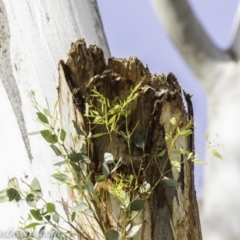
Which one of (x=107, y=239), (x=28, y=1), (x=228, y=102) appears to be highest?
(x=28, y=1)

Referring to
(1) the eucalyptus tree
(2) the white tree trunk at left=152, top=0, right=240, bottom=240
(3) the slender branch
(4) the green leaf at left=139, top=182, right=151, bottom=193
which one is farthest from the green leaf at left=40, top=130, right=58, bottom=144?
(3) the slender branch

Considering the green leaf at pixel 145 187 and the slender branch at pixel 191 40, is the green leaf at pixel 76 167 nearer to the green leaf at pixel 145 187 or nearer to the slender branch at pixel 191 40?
the green leaf at pixel 145 187

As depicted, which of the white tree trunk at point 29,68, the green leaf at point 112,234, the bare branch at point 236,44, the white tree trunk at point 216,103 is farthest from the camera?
the bare branch at point 236,44

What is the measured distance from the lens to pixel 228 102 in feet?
6.41

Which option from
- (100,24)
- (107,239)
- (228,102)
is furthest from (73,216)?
(228,102)

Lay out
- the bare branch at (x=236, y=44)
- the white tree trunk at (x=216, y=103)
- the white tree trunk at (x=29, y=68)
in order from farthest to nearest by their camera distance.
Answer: the bare branch at (x=236, y=44) → the white tree trunk at (x=216, y=103) → the white tree trunk at (x=29, y=68)

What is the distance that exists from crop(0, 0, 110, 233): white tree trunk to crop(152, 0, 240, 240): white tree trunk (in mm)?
995

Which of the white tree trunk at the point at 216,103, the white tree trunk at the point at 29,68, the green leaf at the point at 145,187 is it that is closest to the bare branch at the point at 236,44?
the white tree trunk at the point at 216,103

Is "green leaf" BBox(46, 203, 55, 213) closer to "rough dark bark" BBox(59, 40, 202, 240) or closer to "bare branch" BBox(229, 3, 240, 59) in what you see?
"rough dark bark" BBox(59, 40, 202, 240)

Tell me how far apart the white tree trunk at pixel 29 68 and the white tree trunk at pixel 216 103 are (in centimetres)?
99

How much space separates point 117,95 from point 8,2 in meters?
0.35

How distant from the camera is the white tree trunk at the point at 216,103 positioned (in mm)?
1857

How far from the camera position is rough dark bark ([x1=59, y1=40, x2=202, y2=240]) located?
2.37ft

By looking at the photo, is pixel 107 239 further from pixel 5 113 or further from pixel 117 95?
pixel 5 113
